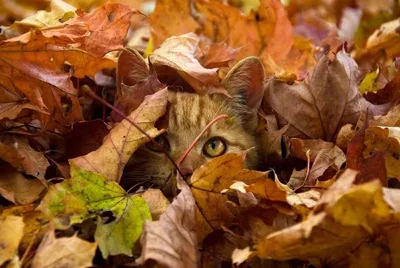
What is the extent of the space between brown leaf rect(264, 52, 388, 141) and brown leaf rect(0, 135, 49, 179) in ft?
2.38

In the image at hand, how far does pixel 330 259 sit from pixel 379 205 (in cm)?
19

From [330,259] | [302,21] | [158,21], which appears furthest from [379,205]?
[302,21]

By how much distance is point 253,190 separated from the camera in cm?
117

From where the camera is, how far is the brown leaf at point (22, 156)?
1317 mm

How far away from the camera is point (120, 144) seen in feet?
4.41

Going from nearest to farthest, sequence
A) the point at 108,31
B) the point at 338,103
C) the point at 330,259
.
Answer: the point at 330,259 → the point at 108,31 → the point at 338,103

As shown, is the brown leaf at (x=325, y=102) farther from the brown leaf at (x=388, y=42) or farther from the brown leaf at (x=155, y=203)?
the brown leaf at (x=388, y=42)

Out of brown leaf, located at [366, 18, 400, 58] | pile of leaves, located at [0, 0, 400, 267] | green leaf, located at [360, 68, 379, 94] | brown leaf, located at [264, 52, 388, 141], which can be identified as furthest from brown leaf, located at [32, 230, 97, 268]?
brown leaf, located at [366, 18, 400, 58]

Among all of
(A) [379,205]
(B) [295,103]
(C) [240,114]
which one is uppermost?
(A) [379,205]

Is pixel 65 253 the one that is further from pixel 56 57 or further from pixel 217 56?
pixel 217 56

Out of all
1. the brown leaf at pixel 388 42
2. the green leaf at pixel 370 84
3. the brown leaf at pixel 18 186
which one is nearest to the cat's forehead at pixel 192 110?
the green leaf at pixel 370 84

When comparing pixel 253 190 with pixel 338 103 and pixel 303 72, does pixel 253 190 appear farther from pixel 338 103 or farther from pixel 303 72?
pixel 303 72

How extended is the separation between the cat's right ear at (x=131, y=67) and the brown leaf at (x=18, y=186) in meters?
0.50

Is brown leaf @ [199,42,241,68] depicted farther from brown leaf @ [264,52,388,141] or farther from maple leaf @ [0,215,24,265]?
maple leaf @ [0,215,24,265]
